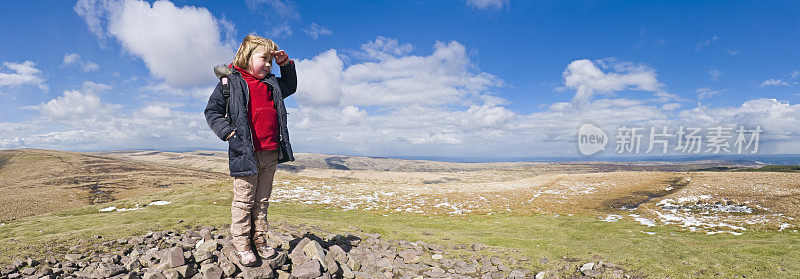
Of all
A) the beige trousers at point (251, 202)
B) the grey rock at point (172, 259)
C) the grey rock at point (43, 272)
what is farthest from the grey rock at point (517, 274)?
the grey rock at point (43, 272)

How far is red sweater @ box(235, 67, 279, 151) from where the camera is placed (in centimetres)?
630

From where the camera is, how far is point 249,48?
6484 millimetres

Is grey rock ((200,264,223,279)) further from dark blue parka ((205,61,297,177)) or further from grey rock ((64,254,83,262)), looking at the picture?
grey rock ((64,254,83,262))

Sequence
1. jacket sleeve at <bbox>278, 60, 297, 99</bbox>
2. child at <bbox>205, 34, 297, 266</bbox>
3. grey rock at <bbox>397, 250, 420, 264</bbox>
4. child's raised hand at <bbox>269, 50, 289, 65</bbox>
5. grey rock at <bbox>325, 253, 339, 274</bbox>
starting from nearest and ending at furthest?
child at <bbox>205, 34, 297, 266</bbox> → child's raised hand at <bbox>269, 50, 289, 65</bbox> → jacket sleeve at <bbox>278, 60, 297, 99</bbox> → grey rock at <bbox>325, 253, 339, 274</bbox> → grey rock at <bbox>397, 250, 420, 264</bbox>

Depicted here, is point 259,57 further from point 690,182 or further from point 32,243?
point 690,182

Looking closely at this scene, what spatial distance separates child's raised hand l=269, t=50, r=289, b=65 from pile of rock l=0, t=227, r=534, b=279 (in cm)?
427

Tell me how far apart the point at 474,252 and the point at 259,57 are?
8329 mm

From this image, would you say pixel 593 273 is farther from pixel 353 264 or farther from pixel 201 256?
pixel 201 256

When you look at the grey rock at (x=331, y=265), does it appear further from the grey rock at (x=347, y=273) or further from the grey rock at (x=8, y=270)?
the grey rock at (x=8, y=270)

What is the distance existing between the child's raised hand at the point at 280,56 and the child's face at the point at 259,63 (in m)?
0.16

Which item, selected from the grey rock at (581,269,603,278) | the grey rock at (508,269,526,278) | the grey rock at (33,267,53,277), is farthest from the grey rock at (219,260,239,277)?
the grey rock at (581,269,603,278)

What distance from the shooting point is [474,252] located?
1015 centimetres

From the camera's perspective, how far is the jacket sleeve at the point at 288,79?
702 centimetres

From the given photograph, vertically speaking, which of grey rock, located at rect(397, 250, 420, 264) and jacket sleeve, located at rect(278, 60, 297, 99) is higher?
jacket sleeve, located at rect(278, 60, 297, 99)
